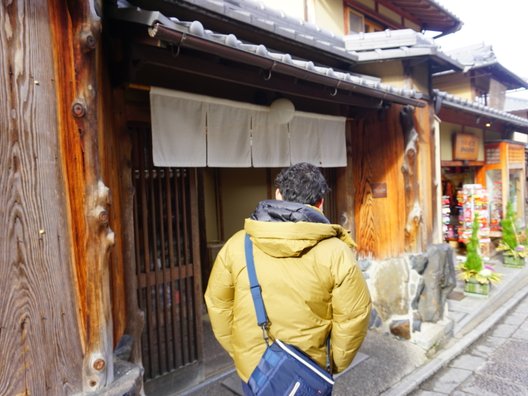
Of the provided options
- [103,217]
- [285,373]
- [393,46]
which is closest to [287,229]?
[285,373]

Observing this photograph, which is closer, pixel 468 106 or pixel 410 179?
pixel 410 179

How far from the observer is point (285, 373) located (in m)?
2.31

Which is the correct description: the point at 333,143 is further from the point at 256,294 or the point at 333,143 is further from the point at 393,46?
the point at 256,294

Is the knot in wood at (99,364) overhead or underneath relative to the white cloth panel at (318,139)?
underneath

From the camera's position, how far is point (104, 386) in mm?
2488

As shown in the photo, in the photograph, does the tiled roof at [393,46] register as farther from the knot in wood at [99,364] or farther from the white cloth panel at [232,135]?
the knot in wood at [99,364]

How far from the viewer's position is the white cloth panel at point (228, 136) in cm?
427

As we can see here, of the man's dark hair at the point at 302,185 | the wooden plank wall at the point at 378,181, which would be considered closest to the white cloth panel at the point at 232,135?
the wooden plank wall at the point at 378,181

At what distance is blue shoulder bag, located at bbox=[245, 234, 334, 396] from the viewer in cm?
230

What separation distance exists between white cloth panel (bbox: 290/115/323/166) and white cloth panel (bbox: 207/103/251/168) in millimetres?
820

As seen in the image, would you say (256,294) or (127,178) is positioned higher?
(127,178)

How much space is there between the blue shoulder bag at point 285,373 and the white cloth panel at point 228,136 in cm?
235

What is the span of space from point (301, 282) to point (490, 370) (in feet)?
16.3

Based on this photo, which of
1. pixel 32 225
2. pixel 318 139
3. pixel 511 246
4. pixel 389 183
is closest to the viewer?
pixel 32 225
